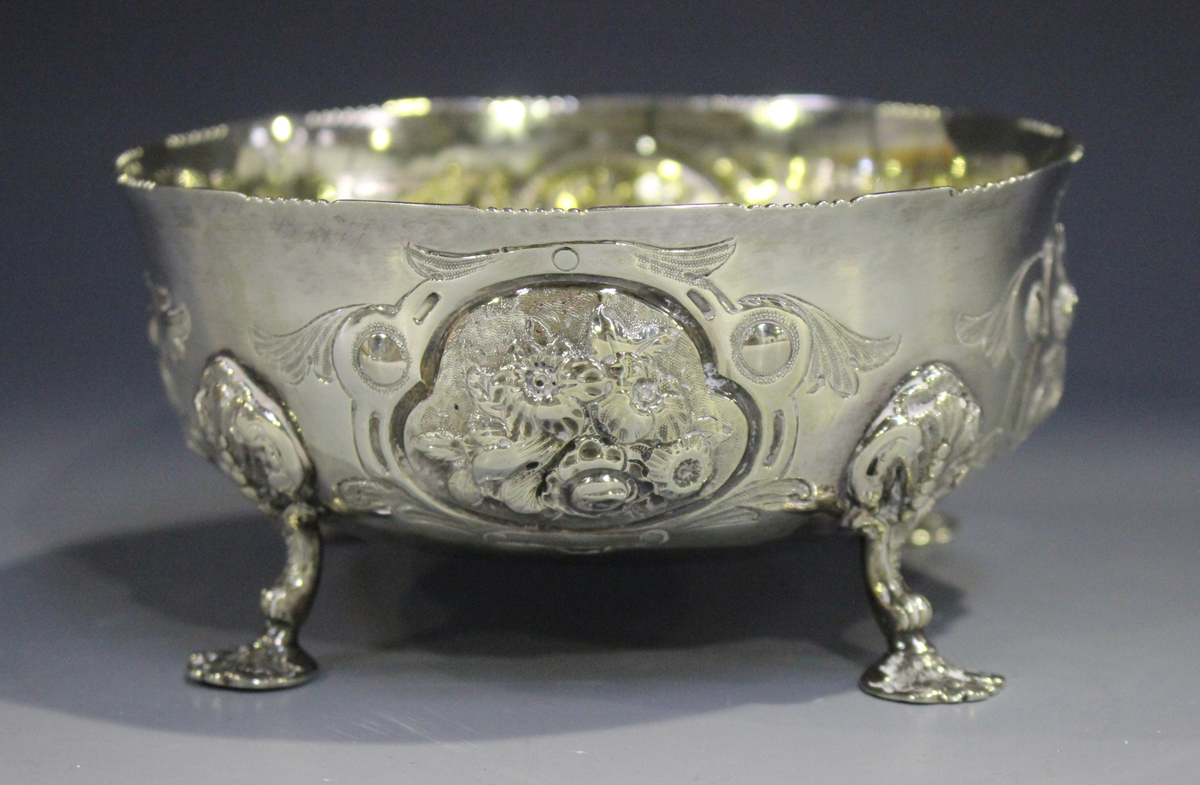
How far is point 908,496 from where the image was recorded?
83.5 inches

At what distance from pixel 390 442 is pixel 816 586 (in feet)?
2.12

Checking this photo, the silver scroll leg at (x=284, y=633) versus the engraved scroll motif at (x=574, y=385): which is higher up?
the engraved scroll motif at (x=574, y=385)

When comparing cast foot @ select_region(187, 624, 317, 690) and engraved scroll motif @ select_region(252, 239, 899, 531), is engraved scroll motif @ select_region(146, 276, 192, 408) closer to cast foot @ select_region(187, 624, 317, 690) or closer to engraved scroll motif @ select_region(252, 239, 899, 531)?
engraved scroll motif @ select_region(252, 239, 899, 531)

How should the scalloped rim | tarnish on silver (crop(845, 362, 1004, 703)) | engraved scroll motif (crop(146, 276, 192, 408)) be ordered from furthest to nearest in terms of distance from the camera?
engraved scroll motif (crop(146, 276, 192, 408)), tarnish on silver (crop(845, 362, 1004, 703)), the scalloped rim

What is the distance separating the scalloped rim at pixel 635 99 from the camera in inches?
77.2

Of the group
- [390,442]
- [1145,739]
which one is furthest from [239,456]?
[1145,739]

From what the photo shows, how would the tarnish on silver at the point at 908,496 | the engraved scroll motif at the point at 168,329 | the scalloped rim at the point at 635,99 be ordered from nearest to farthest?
the scalloped rim at the point at 635,99 → the tarnish on silver at the point at 908,496 → the engraved scroll motif at the point at 168,329

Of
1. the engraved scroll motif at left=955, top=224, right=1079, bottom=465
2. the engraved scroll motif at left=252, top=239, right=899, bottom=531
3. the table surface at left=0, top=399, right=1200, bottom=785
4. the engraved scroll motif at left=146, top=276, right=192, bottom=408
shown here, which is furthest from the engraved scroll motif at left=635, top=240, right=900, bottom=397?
the engraved scroll motif at left=146, top=276, right=192, bottom=408

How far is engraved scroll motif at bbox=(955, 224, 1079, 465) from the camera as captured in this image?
7.13ft

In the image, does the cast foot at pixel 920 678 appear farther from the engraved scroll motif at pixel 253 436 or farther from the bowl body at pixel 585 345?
the engraved scroll motif at pixel 253 436

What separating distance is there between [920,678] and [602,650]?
0.35m

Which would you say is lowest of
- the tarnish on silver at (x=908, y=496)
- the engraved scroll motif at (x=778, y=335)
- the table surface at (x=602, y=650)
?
the table surface at (x=602, y=650)

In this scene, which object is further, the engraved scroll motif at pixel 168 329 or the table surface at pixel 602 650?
the engraved scroll motif at pixel 168 329

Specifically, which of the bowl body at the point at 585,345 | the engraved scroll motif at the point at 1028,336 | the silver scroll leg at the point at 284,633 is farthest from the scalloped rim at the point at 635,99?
the silver scroll leg at the point at 284,633
